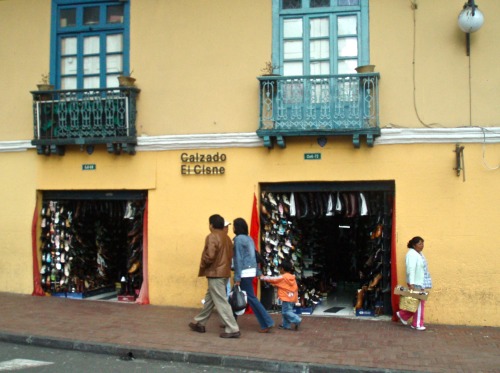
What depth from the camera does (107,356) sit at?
8.60m

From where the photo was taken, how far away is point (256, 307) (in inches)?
378

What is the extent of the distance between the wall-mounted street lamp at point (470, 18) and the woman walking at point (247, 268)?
475 cm

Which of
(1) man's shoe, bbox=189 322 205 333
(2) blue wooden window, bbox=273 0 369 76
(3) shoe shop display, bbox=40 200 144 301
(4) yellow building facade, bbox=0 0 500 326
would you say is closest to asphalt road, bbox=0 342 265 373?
(1) man's shoe, bbox=189 322 205 333

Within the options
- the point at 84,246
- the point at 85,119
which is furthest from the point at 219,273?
the point at 84,246

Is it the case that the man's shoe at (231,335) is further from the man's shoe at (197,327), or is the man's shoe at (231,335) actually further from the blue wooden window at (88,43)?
the blue wooden window at (88,43)

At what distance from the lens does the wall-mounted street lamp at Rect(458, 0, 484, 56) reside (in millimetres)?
10258

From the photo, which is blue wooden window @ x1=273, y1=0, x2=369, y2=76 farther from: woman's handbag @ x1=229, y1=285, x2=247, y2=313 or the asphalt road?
the asphalt road

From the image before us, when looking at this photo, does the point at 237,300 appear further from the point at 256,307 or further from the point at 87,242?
the point at 87,242

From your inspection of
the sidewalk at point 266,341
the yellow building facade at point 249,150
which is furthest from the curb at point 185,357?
the yellow building facade at point 249,150

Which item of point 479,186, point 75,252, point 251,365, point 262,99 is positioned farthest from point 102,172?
point 479,186

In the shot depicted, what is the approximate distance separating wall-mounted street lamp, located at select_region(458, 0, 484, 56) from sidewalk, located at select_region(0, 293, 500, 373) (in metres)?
4.78

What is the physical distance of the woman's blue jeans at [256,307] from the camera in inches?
378

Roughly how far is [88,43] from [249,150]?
4.02 metres

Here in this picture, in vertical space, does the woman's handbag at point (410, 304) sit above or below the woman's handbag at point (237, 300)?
below
